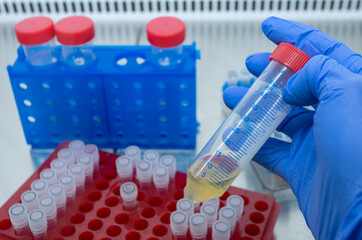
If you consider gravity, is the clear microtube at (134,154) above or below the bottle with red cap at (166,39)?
below

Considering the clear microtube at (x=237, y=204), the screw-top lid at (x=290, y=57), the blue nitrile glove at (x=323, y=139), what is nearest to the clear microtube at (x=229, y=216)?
the clear microtube at (x=237, y=204)

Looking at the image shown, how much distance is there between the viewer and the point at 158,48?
130cm

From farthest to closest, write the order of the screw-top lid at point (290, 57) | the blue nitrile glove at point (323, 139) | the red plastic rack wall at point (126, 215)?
the red plastic rack wall at point (126, 215)
the screw-top lid at point (290, 57)
the blue nitrile glove at point (323, 139)

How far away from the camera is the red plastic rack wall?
3.61ft

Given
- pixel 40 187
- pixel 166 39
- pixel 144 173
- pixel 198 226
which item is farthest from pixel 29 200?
pixel 166 39

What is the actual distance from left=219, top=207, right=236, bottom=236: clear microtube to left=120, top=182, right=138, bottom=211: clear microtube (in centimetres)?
24

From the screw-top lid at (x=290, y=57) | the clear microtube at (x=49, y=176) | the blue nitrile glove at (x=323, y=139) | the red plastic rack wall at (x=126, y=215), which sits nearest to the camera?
the blue nitrile glove at (x=323, y=139)

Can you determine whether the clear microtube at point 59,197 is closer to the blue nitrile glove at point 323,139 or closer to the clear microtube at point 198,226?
the clear microtube at point 198,226

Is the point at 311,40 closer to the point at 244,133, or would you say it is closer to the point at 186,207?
the point at 244,133

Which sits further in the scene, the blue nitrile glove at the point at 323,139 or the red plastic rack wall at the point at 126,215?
the red plastic rack wall at the point at 126,215

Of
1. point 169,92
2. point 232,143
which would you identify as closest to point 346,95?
point 232,143

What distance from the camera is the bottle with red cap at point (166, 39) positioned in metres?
1.21

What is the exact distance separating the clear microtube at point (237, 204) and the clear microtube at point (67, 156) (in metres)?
0.47

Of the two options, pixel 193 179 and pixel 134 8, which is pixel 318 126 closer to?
pixel 193 179
